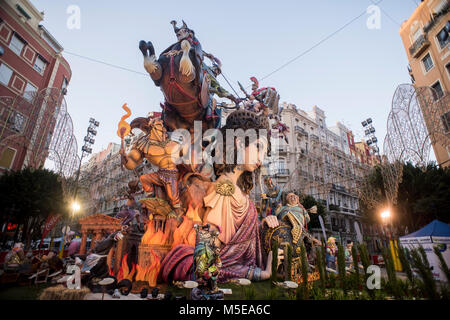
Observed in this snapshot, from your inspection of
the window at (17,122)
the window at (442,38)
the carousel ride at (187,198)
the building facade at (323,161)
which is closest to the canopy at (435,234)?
the carousel ride at (187,198)

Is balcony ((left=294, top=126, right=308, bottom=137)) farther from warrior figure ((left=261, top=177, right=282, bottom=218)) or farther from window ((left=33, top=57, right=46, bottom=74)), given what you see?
window ((left=33, top=57, right=46, bottom=74))

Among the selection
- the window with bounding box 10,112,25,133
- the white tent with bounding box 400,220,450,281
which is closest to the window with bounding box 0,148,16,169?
the window with bounding box 10,112,25,133

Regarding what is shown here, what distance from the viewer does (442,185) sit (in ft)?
46.2

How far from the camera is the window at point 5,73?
9.50 feet

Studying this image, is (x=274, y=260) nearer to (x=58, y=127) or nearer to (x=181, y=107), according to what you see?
(x=181, y=107)

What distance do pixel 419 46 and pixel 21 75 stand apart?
2375 centimetres

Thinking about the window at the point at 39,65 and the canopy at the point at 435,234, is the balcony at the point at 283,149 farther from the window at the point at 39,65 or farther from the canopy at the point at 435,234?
the window at the point at 39,65

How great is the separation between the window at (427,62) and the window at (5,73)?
23.5 m

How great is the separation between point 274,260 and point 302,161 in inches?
1088

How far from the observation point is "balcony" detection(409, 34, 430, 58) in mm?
16508

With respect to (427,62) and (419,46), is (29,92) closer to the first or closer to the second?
(419,46)

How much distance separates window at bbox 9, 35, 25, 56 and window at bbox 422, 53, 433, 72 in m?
23.3

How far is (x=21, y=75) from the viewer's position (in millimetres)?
3559
